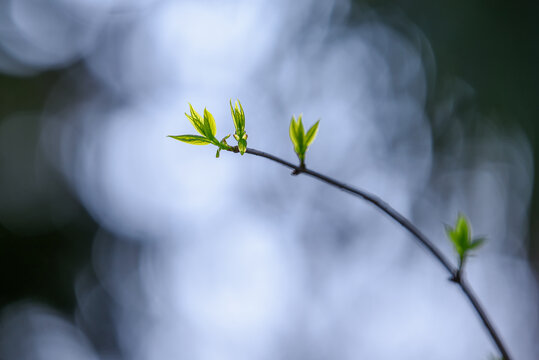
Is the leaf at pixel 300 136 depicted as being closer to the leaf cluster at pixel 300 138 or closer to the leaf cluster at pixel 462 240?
the leaf cluster at pixel 300 138

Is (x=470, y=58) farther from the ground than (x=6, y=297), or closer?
farther from the ground

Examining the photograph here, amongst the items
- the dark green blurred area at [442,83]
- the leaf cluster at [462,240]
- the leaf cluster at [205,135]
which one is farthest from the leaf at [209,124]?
the dark green blurred area at [442,83]

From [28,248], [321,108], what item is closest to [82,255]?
[28,248]

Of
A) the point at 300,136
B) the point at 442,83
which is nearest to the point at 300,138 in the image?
the point at 300,136

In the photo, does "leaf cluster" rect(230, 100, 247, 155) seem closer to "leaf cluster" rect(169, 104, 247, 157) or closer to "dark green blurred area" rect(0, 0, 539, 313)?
"leaf cluster" rect(169, 104, 247, 157)

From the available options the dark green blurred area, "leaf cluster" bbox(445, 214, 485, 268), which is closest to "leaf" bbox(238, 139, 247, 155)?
"leaf cluster" bbox(445, 214, 485, 268)

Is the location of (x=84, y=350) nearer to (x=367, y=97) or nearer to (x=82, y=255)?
(x=82, y=255)
